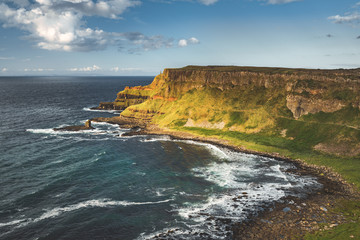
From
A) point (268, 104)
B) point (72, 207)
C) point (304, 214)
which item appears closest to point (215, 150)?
point (268, 104)

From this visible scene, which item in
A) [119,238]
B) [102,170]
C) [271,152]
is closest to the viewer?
[119,238]

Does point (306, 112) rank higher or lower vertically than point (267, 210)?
higher

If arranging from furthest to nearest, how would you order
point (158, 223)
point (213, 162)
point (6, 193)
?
point (213, 162) → point (6, 193) → point (158, 223)

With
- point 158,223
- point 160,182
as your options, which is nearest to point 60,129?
point 160,182

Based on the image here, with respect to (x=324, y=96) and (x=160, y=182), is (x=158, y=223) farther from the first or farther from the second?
(x=324, y=96)

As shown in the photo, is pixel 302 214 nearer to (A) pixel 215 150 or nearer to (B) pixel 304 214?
(B) pixel 304 214

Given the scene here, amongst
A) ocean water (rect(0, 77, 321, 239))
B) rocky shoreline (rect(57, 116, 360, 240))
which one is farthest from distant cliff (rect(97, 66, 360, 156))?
ocean water (rect(0, 77, 321, 239))

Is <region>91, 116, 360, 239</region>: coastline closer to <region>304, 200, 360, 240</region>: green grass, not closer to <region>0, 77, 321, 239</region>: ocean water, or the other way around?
<region>304, 200, 360, 240</region>: green grass
